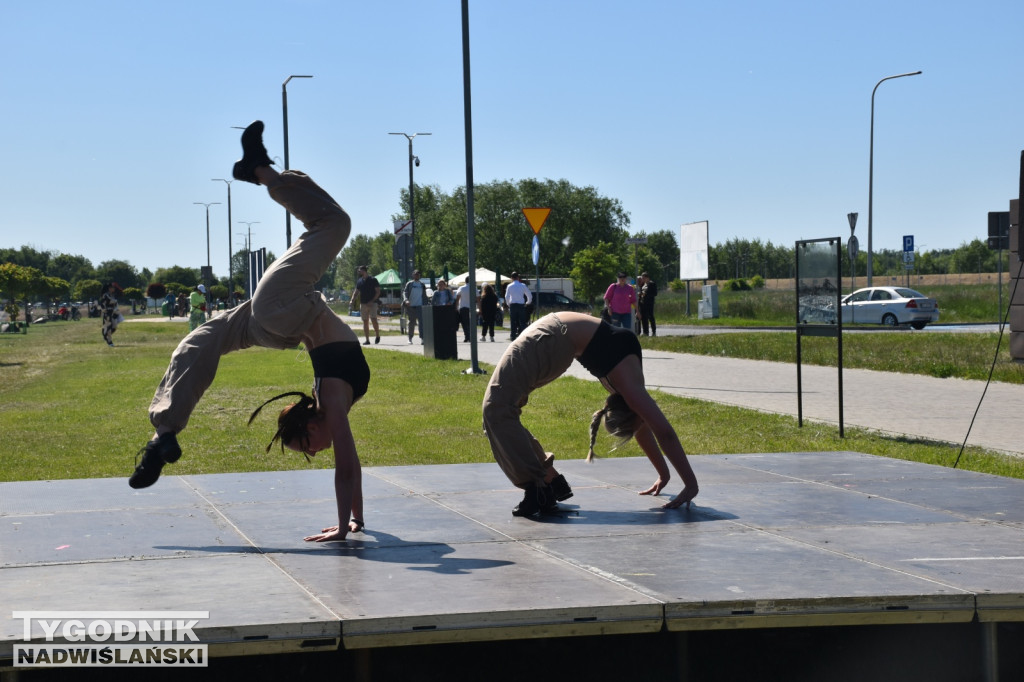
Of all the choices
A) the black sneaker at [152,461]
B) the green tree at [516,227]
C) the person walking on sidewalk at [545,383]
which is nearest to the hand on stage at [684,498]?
the person walking on sidewalk at [545,383]

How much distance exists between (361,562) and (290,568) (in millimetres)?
324

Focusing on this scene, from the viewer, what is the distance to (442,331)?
23062 millimetres

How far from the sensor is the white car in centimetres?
3906

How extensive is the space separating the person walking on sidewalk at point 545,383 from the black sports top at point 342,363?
2.61ft

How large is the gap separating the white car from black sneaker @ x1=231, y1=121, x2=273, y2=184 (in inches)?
1416

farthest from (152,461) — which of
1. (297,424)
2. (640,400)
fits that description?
(640,400)

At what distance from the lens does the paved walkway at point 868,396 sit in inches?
467

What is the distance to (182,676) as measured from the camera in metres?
4.71

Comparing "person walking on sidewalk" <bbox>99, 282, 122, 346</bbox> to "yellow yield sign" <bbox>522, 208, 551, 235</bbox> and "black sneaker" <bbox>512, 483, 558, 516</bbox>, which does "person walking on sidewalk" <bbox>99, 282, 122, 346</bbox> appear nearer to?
"yellow yield sign" <bbox>522, 208, 551, 235</bbox>

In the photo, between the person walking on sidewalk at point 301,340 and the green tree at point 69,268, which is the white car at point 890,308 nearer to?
the person walking on sidewalk at point 301,340

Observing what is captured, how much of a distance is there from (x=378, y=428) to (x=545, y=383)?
21.5 ft

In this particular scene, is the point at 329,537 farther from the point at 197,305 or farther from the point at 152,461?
the point at 197,305

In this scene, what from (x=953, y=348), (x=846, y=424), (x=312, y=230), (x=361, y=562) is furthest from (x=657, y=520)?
(x=953, y=348)

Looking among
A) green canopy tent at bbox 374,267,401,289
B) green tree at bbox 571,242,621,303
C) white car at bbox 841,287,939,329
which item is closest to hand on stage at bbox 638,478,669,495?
white car at bbox 841,287,939,329
